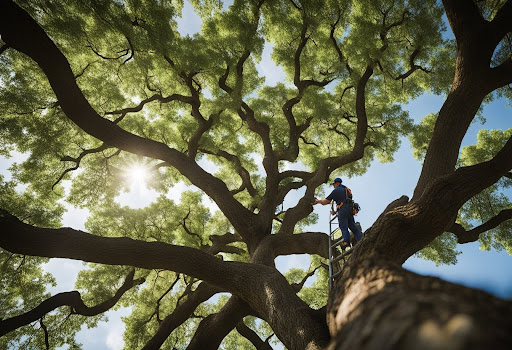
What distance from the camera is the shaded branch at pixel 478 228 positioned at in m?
6.59

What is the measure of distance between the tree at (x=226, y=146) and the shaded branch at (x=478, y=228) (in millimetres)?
48

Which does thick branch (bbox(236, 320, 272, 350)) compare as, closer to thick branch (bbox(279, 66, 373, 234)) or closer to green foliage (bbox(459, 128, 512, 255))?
thick branch (bbox(279, 66, 373, 234))

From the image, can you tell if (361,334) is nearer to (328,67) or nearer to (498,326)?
(498,326)

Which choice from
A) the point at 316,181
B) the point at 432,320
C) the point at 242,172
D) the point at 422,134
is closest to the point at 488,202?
the point at 422,134

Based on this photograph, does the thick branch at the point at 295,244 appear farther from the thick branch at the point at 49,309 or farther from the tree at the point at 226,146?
the thick branch at the point at 49,309

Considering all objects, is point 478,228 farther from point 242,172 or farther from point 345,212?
point 242,172

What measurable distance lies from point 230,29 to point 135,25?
3.09m

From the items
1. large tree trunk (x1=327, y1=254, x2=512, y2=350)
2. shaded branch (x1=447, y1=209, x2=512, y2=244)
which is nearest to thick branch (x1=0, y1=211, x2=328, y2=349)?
large tree trunk (x1=327, y1=254, x2=512, y2=350)

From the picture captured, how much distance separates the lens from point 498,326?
2.53 ft

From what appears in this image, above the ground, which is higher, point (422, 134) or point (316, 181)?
point (422, 134)

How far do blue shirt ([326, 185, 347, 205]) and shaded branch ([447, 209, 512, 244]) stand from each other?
330 centimetres

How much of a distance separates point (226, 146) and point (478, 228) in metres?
8.40

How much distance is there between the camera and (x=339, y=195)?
20.2 feet

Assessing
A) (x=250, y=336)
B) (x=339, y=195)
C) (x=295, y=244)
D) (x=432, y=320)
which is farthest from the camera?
(x=250, y=336)
